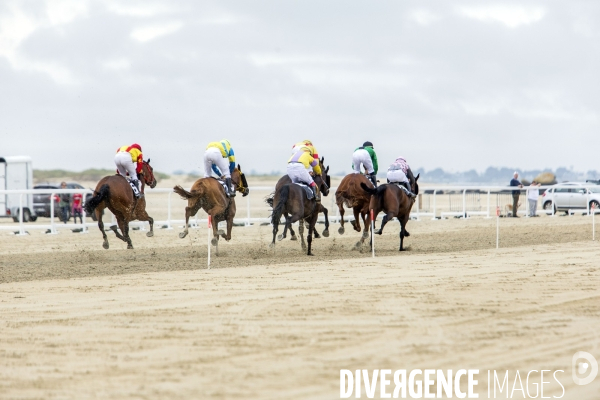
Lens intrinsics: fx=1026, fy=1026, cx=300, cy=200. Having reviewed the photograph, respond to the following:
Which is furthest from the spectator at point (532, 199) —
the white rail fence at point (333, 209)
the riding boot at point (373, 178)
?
the riding boot at point (373, 178)

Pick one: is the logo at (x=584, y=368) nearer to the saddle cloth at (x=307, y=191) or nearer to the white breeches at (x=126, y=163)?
the saddle cloth at (x=307, y=191)

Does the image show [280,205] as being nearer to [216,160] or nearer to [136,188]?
[216,160]

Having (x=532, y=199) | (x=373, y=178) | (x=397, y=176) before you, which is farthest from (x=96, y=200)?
(x=532, y=199)

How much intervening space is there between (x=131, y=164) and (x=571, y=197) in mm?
24192

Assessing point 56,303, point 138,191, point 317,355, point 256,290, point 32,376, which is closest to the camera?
point 32,376

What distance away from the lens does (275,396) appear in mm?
7234

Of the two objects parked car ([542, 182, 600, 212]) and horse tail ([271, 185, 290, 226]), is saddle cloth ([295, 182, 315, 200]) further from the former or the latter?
parked car ([542, 182, 600, 212])

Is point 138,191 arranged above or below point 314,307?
above

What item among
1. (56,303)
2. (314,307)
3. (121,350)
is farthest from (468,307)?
(56,303)

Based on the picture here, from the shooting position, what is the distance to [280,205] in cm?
1938

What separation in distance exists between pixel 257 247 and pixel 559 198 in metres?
21.4

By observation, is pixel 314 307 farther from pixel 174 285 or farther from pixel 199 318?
pixel 174 285

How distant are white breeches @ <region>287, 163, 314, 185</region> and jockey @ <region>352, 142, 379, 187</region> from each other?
6.23ft

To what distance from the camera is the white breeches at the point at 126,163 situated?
21.4 meters
